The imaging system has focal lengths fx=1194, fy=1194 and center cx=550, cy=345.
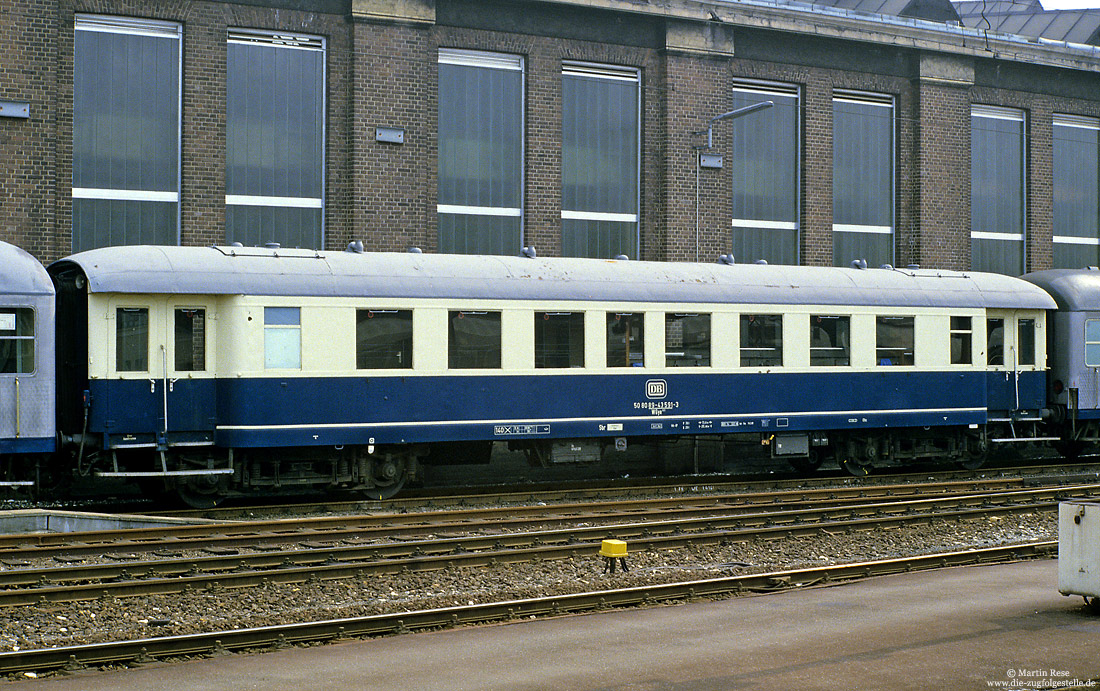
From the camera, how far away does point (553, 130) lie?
2497cm

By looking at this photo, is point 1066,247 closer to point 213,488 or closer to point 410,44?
point 410,44

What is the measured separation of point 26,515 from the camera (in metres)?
13.8

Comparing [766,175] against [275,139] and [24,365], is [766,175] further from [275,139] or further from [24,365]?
[24,365]

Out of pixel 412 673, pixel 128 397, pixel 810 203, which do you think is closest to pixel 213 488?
pixel 128 397

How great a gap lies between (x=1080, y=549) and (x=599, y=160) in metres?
17.1

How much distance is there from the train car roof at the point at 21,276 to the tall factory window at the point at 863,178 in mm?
18526

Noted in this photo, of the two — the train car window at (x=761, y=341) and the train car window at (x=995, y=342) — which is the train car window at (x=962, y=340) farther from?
the train car window at (x=761, y=341)

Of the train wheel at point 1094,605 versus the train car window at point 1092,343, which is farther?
the train car window at point 1092,343

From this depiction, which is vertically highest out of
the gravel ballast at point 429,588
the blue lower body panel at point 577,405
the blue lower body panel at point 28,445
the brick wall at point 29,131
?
the brick wall at point 29,131

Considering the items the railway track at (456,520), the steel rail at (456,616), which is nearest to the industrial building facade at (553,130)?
the railway track at (456,520)

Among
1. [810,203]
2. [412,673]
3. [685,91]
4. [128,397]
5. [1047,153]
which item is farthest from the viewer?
[1047,153]

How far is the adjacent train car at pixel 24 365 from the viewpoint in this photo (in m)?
15.0

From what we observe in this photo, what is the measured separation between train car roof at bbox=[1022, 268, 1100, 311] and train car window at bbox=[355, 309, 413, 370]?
44.0 ft

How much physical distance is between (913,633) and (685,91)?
18.5 metres
